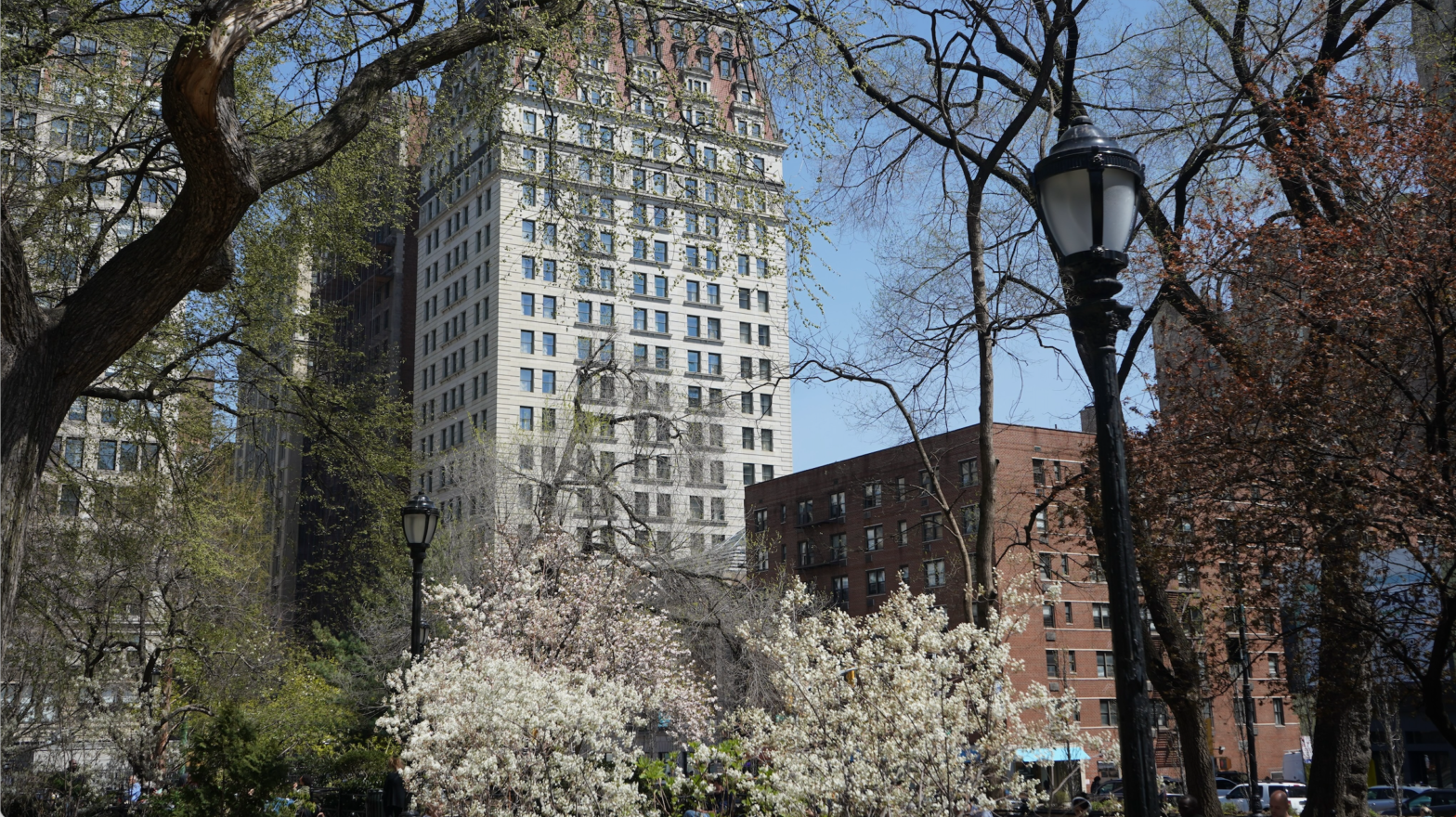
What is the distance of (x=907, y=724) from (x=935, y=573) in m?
54.0

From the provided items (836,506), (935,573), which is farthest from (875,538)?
(935,573)

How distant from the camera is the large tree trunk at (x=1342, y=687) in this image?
11391 millimetres

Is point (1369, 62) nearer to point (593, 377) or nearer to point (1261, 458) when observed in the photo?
point (1261, 458)

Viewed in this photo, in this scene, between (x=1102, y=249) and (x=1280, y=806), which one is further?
(x=1280, y=806)

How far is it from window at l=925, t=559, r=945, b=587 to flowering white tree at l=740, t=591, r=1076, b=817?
5168cm

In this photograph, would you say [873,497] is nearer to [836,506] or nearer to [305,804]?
[836,506]

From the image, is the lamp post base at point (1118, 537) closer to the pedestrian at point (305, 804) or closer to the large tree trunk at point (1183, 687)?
the large tree trunk at point (1183, 687)

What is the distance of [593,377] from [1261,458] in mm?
28893

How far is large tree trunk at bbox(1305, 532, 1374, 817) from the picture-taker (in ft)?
37.4

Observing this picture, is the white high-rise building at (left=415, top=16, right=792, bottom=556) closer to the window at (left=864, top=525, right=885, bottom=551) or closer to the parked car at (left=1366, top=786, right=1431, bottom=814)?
the window at (left=864, top=525, right=885, bottom=551)

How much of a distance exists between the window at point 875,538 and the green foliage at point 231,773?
51816mm

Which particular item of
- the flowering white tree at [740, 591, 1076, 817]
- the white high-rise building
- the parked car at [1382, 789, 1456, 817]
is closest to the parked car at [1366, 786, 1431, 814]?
the parked car at [1382, 789, 1456, 817]

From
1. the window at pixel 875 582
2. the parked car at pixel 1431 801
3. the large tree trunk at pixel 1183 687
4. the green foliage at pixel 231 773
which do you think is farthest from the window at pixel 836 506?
the large tree trunk at pixel 1183 687

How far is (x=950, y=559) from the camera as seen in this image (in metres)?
56.8
